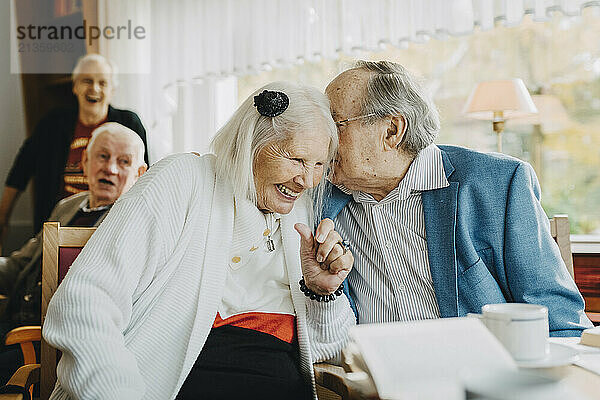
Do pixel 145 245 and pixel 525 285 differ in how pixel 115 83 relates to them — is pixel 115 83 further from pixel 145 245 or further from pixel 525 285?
pixel 525 285

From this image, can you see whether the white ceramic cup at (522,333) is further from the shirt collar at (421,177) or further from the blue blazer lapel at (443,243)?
the shirt collar at (421,177)

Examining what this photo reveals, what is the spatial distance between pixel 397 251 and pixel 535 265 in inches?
12.7

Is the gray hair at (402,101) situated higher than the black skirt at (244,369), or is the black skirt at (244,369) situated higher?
the gray hair at (402,101)

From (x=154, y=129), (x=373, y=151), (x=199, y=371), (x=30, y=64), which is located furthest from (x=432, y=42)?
(x=199, y=371)

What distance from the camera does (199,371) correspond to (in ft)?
4.37

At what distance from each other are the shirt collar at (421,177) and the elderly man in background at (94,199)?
1604 millimetres

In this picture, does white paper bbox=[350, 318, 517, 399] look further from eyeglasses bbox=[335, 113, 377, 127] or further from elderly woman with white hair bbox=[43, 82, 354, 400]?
eyeglasses bbox=[335, 113, 377, 127]

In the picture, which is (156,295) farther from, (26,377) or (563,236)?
(563,236)

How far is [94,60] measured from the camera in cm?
377

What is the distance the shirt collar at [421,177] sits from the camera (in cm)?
155

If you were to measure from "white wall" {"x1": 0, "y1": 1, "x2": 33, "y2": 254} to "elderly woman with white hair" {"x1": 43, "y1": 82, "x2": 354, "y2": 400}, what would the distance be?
277 centimetres

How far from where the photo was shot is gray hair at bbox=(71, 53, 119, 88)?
377 cm

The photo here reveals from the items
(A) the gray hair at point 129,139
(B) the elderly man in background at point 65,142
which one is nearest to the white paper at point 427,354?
(A) the gray hair at point 129,139

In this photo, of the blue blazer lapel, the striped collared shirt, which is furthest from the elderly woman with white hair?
the blue blazer lapel
